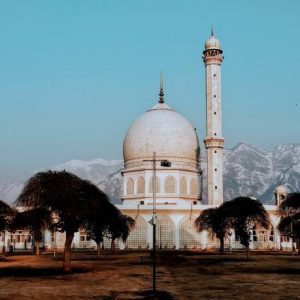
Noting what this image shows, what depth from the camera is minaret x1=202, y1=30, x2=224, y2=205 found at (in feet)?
276

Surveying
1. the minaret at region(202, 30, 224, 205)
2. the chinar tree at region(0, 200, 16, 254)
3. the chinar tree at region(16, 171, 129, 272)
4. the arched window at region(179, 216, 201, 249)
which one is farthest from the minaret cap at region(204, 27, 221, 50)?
the chinar tree at region(16, 171, 129, 272)

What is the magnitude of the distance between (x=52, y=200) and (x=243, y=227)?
91.8 ft

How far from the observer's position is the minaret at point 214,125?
8425 cm

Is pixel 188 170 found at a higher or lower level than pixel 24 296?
higher

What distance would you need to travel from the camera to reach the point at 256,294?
21219 millimetres

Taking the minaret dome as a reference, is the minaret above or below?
below

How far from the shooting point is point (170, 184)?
279 feet

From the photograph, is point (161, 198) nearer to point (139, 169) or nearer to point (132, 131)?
point (139, 169)

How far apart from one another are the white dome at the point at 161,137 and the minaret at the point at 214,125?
5.01m

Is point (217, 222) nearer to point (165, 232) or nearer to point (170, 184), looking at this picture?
point (165, 232)

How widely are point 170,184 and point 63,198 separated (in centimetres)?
5339

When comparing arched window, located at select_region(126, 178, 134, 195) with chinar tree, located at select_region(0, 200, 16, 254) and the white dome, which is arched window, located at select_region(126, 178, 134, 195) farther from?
chinar tree, located at select_region(0, 200, 16, 254)

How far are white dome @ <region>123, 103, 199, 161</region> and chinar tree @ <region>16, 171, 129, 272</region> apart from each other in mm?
51522

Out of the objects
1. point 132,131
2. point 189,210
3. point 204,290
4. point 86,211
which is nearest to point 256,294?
point 204,290
